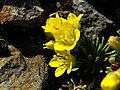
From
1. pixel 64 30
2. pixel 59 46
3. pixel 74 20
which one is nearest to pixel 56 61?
pixel 59 46

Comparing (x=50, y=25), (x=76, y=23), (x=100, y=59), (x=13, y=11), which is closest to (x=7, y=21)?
(x=13, y=11)

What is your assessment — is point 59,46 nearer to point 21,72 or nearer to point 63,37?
point 63,37

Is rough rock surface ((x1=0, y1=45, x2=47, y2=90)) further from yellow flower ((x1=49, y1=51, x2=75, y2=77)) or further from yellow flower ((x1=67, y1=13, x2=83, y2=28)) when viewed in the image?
yellow flower ((x1=67, y1=13, x2=83, y2=28))

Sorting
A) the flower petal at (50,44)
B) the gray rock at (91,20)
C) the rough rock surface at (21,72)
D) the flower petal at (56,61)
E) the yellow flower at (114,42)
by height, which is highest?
the gray rock at (91,20)

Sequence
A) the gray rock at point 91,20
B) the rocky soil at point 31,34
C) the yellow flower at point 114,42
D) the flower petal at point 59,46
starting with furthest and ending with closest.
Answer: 1. the gray rock at point 91,20
2. the rocky soil at point 31,34
3. the flower petal at point 59,46
4. the yellow flower at point 114,42

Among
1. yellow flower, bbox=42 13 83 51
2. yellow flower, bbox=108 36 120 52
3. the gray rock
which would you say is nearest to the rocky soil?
the gray rock

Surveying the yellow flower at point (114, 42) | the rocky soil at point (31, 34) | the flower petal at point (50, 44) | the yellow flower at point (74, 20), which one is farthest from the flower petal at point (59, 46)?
the yellow flower at point (114, 42)

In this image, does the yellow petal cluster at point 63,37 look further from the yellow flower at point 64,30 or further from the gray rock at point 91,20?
the gray rock at point 91,20
